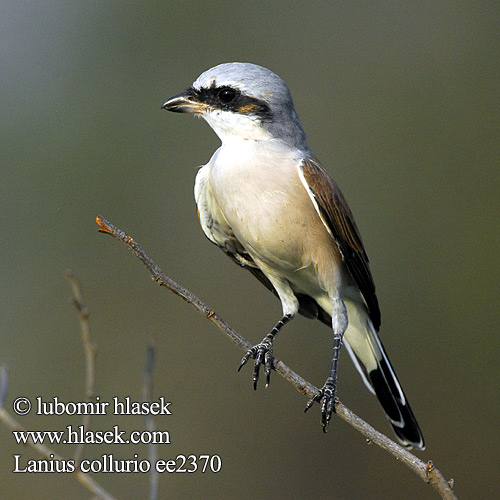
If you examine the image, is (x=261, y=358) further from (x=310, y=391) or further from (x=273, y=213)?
(x=273, y=213)

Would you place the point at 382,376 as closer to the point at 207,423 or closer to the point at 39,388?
the point at 207,423

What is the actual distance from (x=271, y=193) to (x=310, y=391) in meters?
0.87

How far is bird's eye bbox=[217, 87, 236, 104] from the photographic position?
296 cm

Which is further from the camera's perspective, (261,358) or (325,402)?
(261,358)

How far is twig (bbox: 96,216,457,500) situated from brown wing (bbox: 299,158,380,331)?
0.69 metres

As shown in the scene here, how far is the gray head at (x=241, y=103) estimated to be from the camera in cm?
295

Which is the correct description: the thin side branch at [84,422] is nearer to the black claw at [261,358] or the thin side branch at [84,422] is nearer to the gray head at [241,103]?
the black claw at [261,358]

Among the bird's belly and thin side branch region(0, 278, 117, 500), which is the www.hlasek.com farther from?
thin side branch region(0, 278, 117, 500)

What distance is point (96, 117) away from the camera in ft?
18.9

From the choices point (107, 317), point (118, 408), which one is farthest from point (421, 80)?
point (118, 408)

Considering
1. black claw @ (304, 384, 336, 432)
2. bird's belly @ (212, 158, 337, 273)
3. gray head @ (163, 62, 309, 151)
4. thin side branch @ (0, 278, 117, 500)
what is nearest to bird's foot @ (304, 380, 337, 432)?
black claw @ (304, 384, 336, 432)

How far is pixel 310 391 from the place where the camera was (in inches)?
102

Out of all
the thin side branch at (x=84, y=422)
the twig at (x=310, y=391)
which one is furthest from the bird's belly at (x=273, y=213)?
the thin side branch at (x=84, y=422)

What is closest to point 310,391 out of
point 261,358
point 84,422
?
point 261,358
